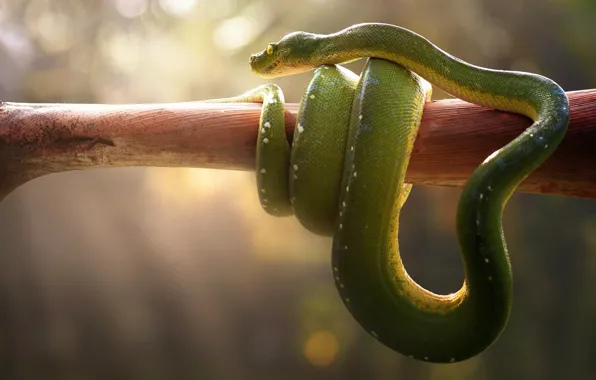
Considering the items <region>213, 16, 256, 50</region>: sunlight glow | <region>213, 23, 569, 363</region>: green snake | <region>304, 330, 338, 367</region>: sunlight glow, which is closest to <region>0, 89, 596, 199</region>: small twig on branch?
<region>213, 23, 569, 363</region>: green snake

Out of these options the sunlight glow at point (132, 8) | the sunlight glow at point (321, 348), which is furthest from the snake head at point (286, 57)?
the sunlight glow at point (321, 348)

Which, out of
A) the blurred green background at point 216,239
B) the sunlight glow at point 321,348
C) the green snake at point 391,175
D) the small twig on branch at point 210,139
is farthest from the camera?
the sunlight glow at point 321,348

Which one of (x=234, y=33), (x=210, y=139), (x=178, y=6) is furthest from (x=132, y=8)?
(x=210, y=139)

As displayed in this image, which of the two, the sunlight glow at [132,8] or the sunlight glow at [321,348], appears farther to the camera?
the sunlight glow at [321,348]

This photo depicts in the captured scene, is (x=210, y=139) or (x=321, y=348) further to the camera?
(x=321, y=348)

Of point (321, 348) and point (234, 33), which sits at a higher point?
point (234, 33)

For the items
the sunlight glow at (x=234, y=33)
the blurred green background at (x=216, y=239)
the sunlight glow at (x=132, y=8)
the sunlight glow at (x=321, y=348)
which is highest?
the sunlight glow at (x=132, y=8)

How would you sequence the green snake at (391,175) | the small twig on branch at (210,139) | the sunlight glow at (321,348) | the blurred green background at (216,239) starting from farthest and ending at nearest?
the sunlight glow at (321,348), the blurred green background at (216,239), the small twig on branch at (210,139), the green snake at (391,175)

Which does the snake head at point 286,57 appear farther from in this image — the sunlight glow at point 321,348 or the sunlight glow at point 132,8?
the sunlight glow at point 321,348

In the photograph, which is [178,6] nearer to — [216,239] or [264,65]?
[216,239]
